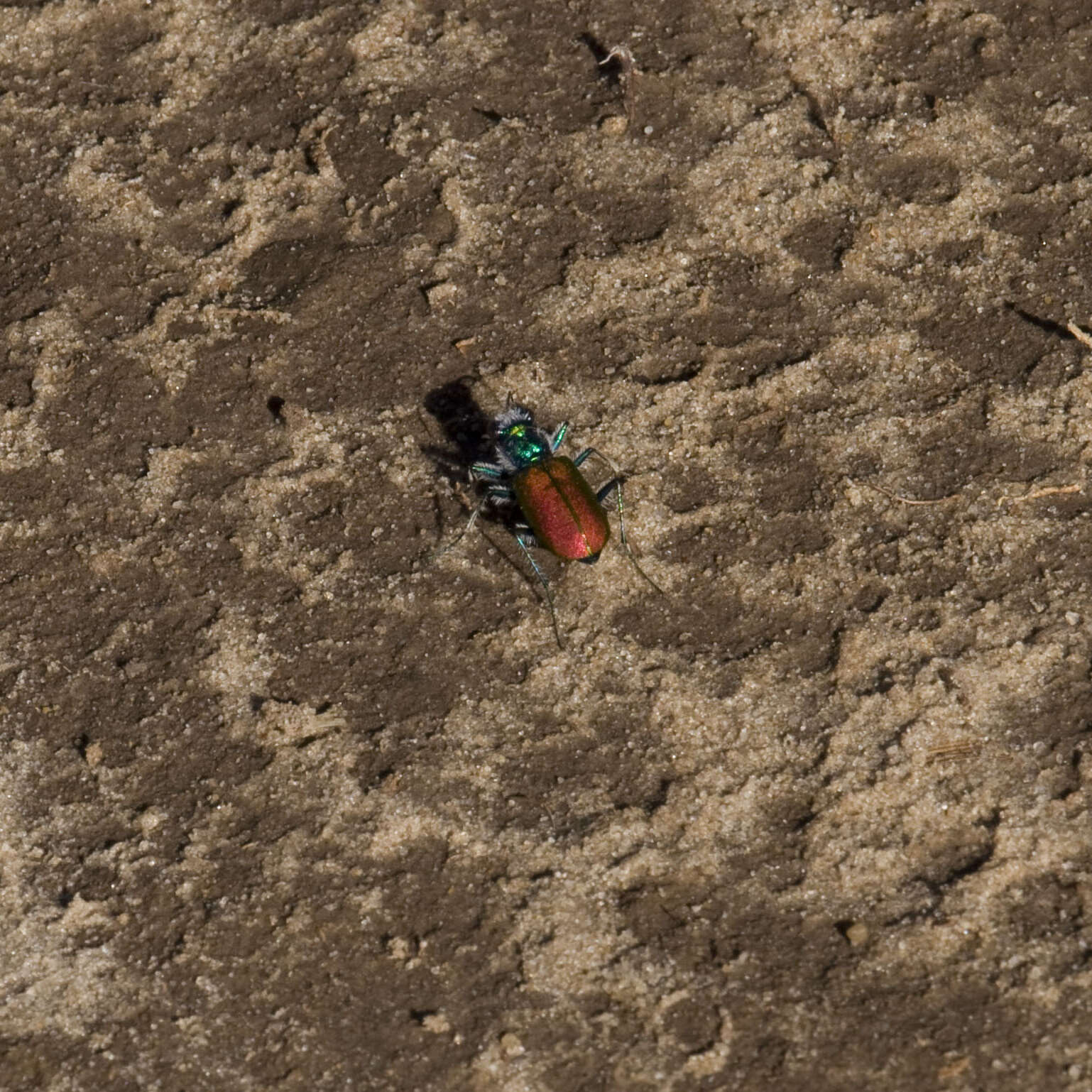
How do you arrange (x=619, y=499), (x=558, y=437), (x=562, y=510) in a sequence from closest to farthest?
(x=562, y=510) < (x=619, y=499) < (x=558, y=437)

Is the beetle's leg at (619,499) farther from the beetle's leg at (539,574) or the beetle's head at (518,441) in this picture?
the beetle's leg at (539,574)

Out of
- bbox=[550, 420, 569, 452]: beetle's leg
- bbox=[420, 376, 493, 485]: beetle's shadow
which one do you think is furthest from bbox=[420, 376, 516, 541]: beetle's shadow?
bbox=[550, 420, 569, 452]: beetle's leg

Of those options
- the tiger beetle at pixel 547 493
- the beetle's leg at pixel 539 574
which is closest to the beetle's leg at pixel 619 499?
the tiger beetle at pixel 547 493

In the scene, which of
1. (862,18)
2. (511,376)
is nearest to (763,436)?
(511,376)

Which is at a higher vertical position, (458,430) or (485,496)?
(458,430)

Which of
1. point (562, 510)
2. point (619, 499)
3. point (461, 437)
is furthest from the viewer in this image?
point (461, 437)

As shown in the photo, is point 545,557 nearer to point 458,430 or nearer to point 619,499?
point 619,499

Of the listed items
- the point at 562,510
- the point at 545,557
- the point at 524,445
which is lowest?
the point at 545,557

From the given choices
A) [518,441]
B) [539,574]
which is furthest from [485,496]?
[539,574]
